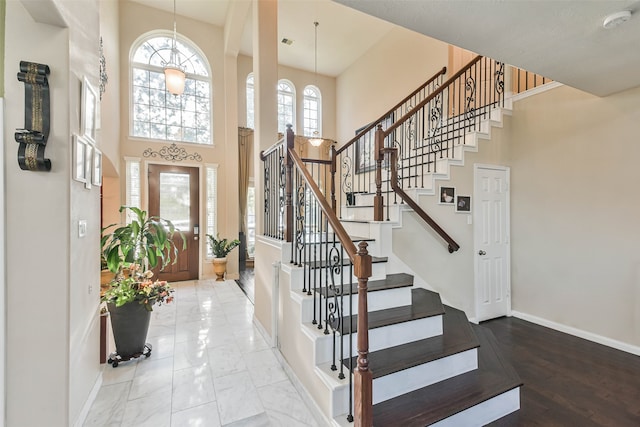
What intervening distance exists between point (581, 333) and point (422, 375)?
273cm

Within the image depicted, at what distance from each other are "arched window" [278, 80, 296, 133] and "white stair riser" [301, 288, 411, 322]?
643 centimetres

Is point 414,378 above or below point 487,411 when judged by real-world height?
above

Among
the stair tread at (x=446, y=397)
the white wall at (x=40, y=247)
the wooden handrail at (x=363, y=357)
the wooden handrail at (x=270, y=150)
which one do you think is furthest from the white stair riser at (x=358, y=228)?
the white wall at (x=40, y=247)

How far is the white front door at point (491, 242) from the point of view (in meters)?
3.88

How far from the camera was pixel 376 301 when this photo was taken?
2445 mm

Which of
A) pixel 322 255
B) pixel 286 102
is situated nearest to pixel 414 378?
pixel 322 255

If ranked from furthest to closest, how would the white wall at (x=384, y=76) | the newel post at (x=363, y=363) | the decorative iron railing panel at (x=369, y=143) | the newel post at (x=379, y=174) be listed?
1. the white wall at (x=384, y=76)
2. the decorative iron railing panel at (x=369, y=143)
3. the newel post at (x=379, y=174)
4. the newel post at (x=363, y=363)

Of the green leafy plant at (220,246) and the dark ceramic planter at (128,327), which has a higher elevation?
the green leafy plant at (220,246)

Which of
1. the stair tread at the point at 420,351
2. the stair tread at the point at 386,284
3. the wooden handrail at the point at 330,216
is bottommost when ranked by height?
the stair tread at the point at 420,351

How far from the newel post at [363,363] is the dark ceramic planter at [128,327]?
2.25 meters

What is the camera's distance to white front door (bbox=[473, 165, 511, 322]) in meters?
3.88

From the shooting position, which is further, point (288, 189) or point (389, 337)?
point (288, 189)

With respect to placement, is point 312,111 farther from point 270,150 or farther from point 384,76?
point 270,150

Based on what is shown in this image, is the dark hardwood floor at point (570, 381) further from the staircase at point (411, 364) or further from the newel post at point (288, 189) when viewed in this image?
the newel post at point (288, 189)
